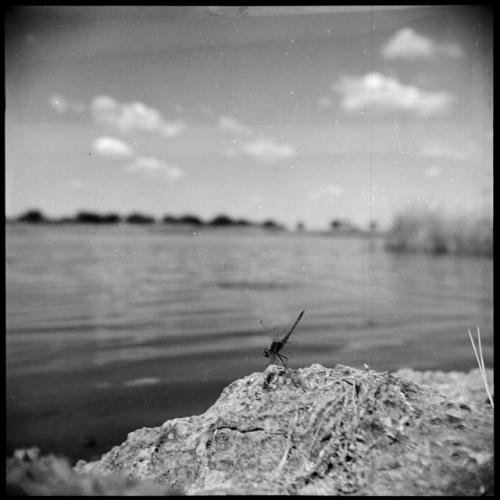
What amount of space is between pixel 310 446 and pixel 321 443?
4 cm

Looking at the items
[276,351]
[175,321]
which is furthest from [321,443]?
[175,321]

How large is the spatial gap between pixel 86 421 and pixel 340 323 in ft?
4.05

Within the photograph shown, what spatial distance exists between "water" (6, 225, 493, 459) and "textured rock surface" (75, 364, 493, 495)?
143mm

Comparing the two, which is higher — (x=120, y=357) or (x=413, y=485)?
(x=120, y=357)

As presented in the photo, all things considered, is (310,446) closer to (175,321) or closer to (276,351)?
(276,351)

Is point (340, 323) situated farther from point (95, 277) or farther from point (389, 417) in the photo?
point (95, 277)

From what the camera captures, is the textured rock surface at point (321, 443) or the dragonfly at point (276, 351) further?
the dragonfly at point (276, 351)

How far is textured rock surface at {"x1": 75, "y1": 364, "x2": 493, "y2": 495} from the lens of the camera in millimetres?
1785

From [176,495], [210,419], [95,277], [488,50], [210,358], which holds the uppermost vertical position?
[488,50]

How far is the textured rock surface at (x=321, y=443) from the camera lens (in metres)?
1.79

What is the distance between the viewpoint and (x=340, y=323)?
7.82ft

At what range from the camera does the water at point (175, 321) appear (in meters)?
2.17

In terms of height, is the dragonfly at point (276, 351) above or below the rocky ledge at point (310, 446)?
above

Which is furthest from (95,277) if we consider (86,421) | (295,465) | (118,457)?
(295,465)
